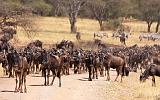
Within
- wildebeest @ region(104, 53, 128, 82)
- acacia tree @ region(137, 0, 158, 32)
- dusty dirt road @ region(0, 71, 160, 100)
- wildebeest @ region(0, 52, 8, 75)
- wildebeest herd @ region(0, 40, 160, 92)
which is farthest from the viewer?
acacia tree @ region(137, 0, 158, 32)

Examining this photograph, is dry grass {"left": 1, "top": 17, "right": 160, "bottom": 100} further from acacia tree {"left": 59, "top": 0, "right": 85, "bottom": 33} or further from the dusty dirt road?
acacia tree {"left": 59, "top": 0, "right": 85, "bottom": 33}

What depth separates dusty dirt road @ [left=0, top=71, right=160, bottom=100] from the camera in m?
24.0

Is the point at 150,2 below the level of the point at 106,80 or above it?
above

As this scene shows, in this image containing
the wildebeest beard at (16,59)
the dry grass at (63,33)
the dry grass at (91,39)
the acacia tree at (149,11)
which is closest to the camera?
the wildebeest beard at (16,59)

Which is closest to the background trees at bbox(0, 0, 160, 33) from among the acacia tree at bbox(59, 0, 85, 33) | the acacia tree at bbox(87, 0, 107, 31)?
the acacia tree at bbox(87, 0, 107, 31)

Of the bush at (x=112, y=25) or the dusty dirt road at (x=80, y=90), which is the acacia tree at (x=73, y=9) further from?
the dusty dirt road at (x=80, y=90)

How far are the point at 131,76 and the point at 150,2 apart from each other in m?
55.6

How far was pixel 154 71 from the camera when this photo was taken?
31625 millimetres

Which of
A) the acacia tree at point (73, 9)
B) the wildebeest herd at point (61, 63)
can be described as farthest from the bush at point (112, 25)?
the wildebeest herd at point (61, 63)

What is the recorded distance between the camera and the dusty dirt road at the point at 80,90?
24.0m

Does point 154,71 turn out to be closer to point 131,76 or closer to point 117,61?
point 117,61

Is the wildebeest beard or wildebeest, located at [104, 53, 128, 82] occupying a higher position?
the wildebeest beard

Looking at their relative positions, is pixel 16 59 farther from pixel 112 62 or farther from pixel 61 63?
pixel 112 62

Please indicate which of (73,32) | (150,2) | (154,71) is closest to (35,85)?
(154,71)
